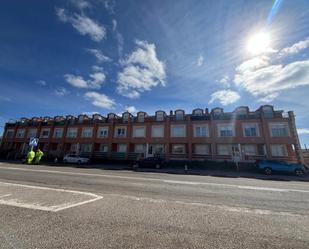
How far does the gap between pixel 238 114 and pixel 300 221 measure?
81.9 feet

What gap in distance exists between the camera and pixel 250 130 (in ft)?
83.4

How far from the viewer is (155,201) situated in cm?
577

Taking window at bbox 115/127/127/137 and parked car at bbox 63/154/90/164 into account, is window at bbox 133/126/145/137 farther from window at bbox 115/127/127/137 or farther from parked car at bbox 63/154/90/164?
parked car at bbox 63/154/90/164

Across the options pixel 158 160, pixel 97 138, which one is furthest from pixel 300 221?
pixel 97 138

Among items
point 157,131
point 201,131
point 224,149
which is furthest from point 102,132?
point 224,149

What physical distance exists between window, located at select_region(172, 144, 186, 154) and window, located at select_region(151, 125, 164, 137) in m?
3.02

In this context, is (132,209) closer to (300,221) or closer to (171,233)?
(171,233)

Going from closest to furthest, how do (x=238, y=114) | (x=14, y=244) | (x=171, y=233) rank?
(x=14, y=244) < (x=171, y=233) < (x=238, y=114)

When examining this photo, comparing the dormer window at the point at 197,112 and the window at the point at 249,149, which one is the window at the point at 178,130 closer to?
the dormer window at the point at 197,112

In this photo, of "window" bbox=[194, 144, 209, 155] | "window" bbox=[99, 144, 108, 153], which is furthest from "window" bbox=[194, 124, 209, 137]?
"window" bbox=[99, 144, 108, 153]

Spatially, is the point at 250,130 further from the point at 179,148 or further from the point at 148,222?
the point at 148,222

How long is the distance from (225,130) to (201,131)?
12.3ft

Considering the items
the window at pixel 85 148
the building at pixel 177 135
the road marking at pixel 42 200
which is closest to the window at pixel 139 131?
the building at pixel 177 135

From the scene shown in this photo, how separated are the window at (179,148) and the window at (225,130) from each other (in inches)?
245
